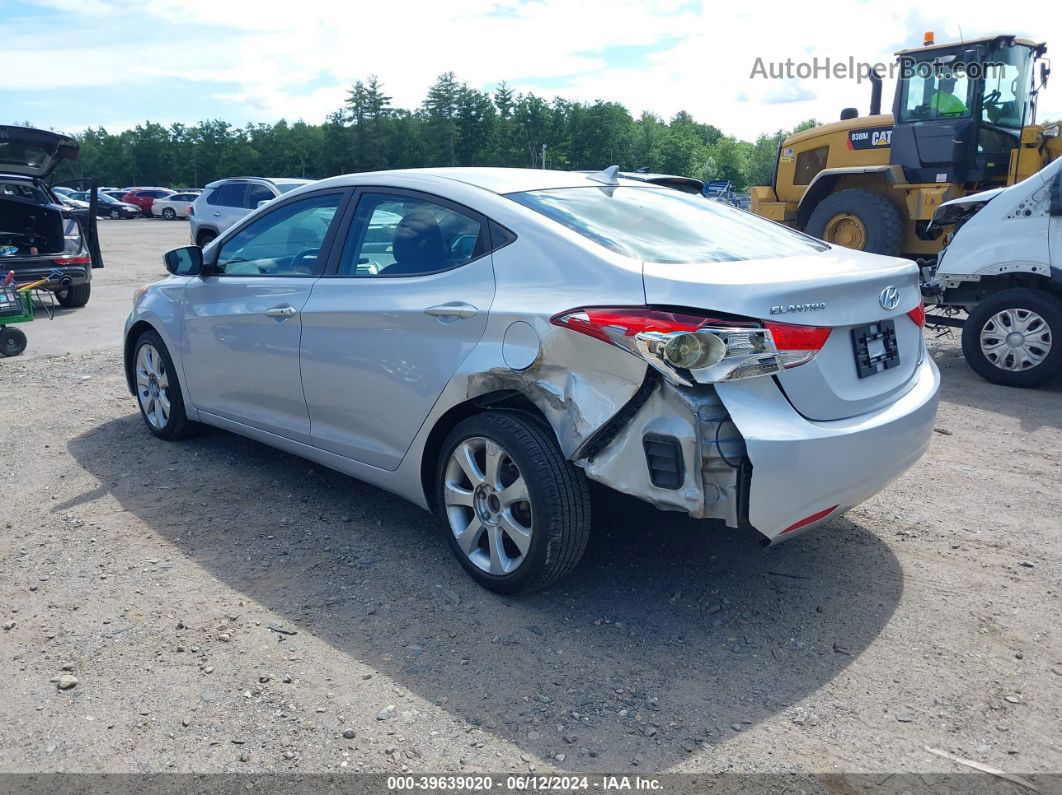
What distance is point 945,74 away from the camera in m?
10.4

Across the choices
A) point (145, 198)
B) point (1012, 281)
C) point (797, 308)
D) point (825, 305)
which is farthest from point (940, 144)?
point (145, 198)

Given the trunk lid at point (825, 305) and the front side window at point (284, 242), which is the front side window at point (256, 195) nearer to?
the front side window at point (284, 242)

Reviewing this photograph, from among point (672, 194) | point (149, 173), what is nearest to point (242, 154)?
point (149, 173)

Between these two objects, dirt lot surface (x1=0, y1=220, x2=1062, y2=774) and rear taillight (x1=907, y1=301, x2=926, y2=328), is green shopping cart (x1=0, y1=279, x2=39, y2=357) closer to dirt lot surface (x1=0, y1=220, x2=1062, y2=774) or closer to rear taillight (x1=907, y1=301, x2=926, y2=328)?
dirt lot surface (x1=0, y1=220, x2=1062, y2=774)

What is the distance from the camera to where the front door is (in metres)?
4.40

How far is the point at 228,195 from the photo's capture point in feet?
57.4

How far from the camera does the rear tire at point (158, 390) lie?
5.42m

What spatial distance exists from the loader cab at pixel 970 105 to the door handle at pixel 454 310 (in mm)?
8906

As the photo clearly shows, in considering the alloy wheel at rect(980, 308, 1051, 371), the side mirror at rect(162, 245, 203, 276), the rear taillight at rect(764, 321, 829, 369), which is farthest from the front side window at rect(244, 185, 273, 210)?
the rear taillight at rect(764, 321, 829, 369)

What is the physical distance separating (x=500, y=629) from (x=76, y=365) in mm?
6370

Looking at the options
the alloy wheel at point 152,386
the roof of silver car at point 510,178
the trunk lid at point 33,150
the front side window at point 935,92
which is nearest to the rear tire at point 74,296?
the trunk lid at point 33,150

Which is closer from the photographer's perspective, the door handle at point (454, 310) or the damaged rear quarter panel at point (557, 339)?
the damaged rear quarter panel at point (557, 339)

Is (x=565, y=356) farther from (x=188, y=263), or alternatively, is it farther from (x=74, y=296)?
(x=74, y=296)

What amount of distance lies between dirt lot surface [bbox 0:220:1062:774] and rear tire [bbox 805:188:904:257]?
662 centimetres
